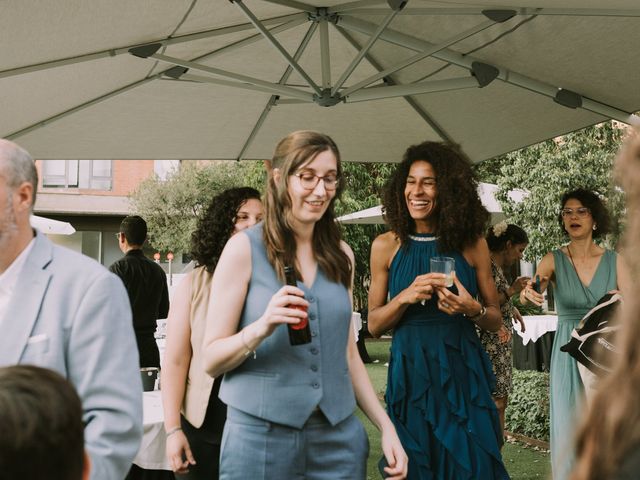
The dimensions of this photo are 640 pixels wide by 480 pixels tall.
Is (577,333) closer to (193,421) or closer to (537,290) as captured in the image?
(537,290)

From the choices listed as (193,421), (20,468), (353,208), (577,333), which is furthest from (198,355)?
(353,208)

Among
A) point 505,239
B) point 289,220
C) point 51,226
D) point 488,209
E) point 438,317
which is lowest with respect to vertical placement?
point 438,317

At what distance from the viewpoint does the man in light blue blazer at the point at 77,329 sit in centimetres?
205

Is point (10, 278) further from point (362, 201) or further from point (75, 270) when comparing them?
point (362, 201)

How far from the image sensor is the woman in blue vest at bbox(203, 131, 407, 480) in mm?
2492

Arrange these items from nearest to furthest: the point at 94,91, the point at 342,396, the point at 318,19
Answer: the point at 342,396 < the point at 318,19 < the point at 94,91

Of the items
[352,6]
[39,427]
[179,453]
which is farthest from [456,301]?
[39,427]

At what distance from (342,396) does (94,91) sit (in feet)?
13.1

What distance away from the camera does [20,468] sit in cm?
124

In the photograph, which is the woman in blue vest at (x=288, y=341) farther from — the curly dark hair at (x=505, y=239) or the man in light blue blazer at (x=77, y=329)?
the curly dark hair at (x=505, y=239)

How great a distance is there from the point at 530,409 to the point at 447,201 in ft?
18.1

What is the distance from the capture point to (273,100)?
647 cm

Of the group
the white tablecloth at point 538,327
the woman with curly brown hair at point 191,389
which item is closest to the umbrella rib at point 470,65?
the woman with curly brown hair at point 191,389

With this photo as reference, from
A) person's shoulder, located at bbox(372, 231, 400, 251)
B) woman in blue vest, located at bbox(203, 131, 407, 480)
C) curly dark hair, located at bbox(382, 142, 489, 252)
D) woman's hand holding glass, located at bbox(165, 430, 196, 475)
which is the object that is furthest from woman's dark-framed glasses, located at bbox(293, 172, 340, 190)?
person's shoulder, located at bbox(372, 231, 400, 251)
